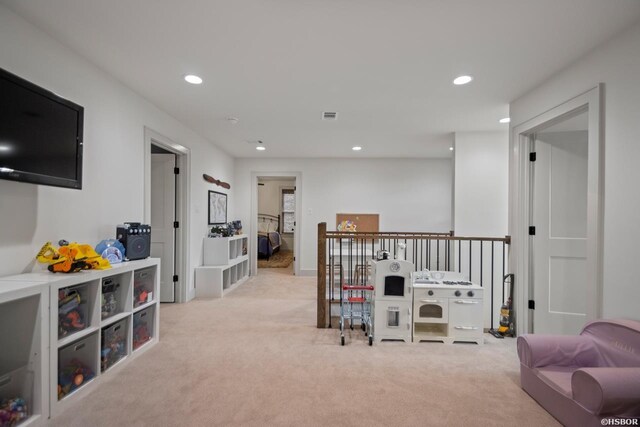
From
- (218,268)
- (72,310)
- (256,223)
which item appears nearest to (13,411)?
(72,310)

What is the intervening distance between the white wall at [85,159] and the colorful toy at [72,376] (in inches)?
28.7

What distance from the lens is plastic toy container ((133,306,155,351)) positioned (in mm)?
2811

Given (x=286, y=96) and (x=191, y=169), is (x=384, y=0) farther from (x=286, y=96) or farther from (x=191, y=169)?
(x=191, y=169)

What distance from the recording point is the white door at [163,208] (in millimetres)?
4375

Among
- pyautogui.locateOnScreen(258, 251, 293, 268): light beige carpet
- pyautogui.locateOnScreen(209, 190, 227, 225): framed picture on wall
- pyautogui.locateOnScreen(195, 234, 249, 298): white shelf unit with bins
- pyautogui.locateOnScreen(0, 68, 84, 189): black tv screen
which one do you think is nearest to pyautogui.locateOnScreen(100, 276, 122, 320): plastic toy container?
pyautogui.locateOnScreen(0, 68, 84, 189): black tv screen

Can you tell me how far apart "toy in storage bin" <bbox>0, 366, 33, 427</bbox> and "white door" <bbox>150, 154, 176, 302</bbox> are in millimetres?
2666

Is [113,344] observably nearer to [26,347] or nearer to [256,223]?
[26,347]

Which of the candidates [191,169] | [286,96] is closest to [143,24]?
[286,96]

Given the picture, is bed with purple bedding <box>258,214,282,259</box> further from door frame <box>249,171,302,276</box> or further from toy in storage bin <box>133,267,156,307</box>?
toy in storage bin <box>133,267,156,307</box>

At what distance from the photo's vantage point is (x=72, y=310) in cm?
212

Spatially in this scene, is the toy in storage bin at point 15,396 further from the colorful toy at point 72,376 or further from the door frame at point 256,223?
the door frame at point 256,223

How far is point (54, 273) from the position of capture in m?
2.08

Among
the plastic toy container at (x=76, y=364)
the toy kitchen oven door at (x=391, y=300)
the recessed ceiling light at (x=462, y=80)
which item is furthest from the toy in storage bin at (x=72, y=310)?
the recessed ceiling light at (x=462, y=80)

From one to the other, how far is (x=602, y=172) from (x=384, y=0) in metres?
1.91
